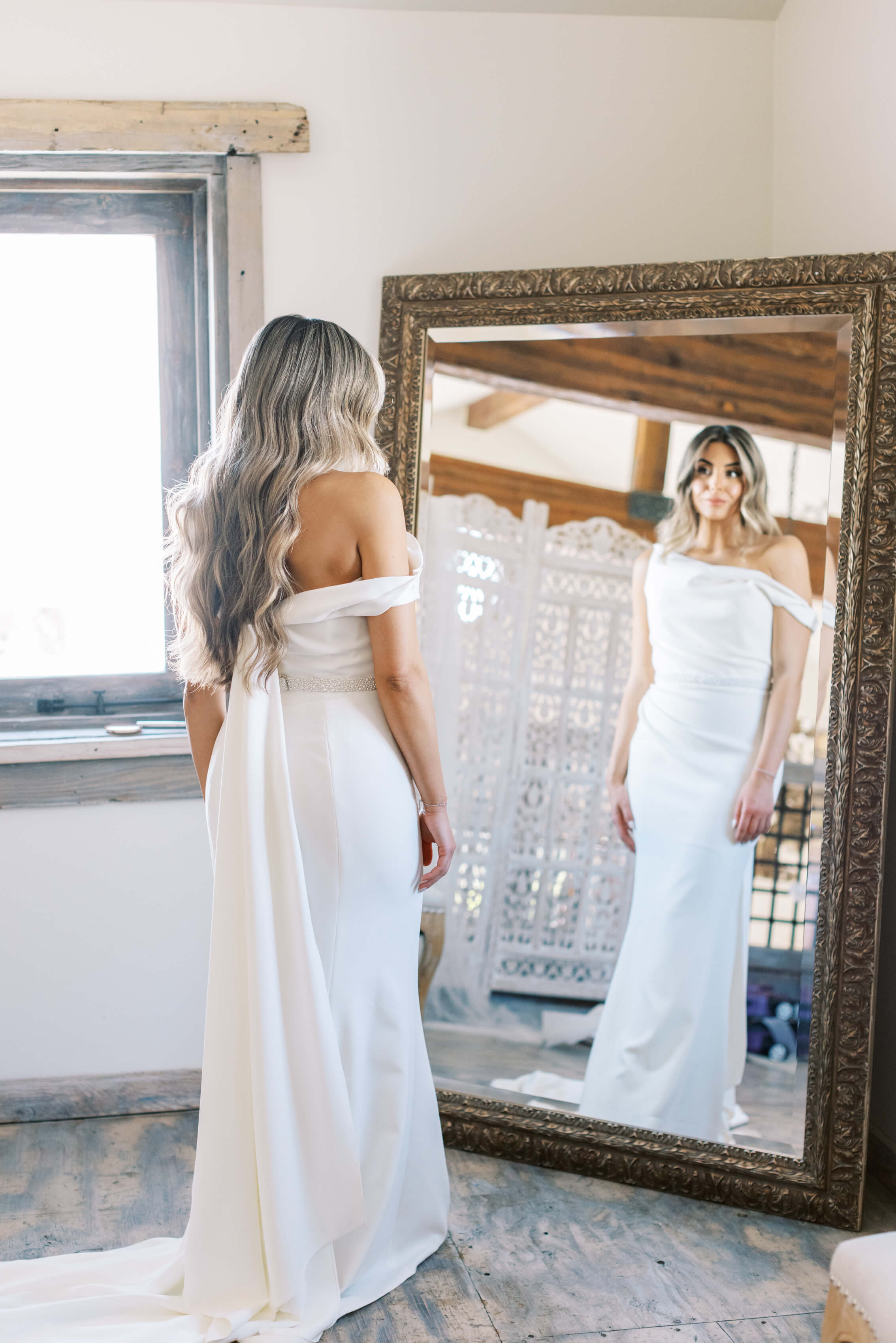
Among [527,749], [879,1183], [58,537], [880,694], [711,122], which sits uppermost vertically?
[711,122]

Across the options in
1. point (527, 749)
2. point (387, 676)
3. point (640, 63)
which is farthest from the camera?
point (640, 63)

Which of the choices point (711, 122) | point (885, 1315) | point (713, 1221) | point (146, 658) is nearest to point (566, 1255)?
point (713, 1221)

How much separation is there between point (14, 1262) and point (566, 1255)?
42.8 inches

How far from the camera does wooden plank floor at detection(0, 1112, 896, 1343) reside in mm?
1901

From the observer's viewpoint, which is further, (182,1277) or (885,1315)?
(182,1277)

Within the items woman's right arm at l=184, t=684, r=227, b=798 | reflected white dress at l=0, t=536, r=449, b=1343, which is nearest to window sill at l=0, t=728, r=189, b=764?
woman's right arm at l=184, t=684, r=227, b=798

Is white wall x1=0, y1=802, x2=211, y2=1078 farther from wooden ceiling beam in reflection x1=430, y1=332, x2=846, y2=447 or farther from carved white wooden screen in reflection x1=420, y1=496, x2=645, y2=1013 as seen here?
wooden ceiling beam in reflection x1=430, y1=332, x2=846, y2=447

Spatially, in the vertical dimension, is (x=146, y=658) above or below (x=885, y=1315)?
above

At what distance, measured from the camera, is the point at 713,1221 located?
225 centimetres

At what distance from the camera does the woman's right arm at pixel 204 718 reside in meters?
2.04

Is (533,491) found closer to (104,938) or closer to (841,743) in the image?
(841,743)

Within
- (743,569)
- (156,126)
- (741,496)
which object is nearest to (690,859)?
(743,569)

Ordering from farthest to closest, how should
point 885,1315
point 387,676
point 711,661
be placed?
point 711,661
point 387,676
point 885,1315

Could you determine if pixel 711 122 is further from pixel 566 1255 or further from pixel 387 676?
pixel 566 1255
